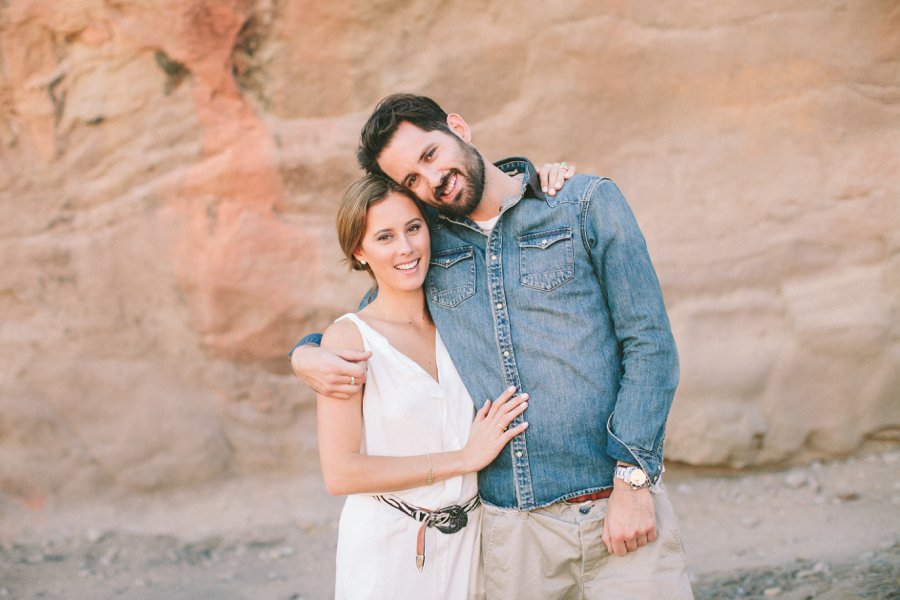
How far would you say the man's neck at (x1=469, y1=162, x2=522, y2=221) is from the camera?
7.82ft

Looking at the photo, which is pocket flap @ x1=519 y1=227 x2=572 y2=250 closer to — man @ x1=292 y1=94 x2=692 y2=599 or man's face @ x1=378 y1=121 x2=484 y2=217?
man @ x1=292 y1=94 x2=692 y2=599

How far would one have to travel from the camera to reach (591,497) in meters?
2.23

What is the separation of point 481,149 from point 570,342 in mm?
1972

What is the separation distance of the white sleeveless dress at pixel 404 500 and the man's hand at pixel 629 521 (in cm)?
42

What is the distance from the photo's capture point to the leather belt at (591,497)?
7.32 ft

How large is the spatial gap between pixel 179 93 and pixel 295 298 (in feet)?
3.80

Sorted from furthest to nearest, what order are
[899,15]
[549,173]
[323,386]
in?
[899,15] < [549,173] < [323,386]

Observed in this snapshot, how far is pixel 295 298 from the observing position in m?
4.08

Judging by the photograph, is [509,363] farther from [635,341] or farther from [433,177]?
[433,177]

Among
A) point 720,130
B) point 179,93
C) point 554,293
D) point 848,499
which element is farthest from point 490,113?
point 848,499

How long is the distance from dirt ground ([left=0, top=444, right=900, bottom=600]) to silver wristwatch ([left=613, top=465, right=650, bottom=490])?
1485 millimetres

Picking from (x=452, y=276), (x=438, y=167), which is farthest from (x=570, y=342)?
(x=438, y=167)

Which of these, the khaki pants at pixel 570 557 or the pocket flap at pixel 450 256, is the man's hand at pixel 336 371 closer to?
the pocket flap at pixel 450 256

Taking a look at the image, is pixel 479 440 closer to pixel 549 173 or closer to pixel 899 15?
pixel 549 173
